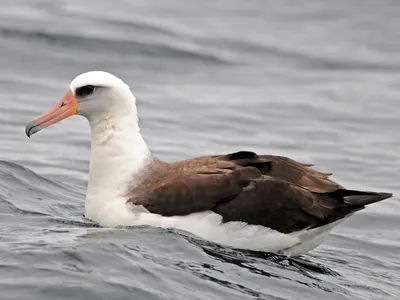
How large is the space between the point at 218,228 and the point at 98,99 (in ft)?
5.95

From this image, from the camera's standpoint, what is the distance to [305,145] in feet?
58.6

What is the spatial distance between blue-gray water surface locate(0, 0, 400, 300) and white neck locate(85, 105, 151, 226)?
0.29m

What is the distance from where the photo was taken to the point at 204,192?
10.5 meters

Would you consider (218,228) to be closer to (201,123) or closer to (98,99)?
(98,99)

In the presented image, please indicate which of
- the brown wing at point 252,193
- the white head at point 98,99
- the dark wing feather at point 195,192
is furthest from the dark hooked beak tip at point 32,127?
the dark wing feather at point 195,192

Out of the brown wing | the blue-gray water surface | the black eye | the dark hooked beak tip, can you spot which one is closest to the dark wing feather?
the brown wing

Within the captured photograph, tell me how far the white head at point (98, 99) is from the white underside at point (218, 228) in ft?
3.36

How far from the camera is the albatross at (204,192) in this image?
1052 centimetres

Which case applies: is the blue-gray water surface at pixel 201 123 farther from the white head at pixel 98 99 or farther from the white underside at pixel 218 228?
the white head at pixel 98 99

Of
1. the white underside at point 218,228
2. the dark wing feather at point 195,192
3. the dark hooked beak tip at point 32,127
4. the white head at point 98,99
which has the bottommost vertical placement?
the white underside at point 218,228

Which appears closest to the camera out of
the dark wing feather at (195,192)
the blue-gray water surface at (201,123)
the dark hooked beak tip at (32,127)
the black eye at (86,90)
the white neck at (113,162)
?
the blue-gray water surface at (201,123)

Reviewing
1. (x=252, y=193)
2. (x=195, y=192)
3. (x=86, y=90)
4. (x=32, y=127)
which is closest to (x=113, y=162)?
(x=86, y=90)

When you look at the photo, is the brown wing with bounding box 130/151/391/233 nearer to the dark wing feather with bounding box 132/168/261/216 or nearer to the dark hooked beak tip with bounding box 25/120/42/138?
the dark wing feather with bounding box 132/168/261/216

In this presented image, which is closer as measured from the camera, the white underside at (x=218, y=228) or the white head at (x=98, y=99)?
the white underside at (x=218, y=228)
